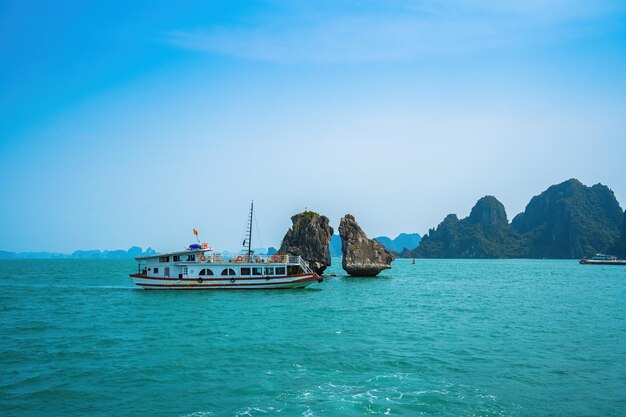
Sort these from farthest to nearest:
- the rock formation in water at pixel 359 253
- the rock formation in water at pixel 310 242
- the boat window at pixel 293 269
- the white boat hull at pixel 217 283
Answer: the rock formation in water at pixel 359 253 < the rock formation in water at pixel 310 242 < the boat window at pixel 293 269 < the white boat hull at pixel 217 283

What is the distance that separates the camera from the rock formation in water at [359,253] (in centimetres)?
7950

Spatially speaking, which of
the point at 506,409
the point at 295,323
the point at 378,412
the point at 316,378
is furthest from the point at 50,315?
the point at 506,409

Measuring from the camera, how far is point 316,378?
1948cm

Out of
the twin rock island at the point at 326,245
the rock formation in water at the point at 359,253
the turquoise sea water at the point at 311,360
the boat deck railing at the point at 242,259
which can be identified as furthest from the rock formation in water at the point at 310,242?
the turquoise sea water at the point at 311,360

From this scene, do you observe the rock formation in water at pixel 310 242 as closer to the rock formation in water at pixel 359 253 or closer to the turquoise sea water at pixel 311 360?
the rock formation in water at pixel 359 253

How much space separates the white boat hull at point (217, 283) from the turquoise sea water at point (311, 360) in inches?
431

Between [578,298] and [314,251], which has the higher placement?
[314,251]

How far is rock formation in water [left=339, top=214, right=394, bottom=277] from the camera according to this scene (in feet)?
261

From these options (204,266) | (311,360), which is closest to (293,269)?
(204,266)

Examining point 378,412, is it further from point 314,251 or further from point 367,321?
point 314,251

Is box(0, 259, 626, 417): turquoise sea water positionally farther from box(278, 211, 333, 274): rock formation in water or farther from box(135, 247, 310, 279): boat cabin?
box(278, 211, 333, 274): rock formation in water

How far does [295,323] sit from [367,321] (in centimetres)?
549

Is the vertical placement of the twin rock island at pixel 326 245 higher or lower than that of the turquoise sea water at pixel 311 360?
higher

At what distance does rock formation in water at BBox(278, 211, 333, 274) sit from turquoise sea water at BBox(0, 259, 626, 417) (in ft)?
112
